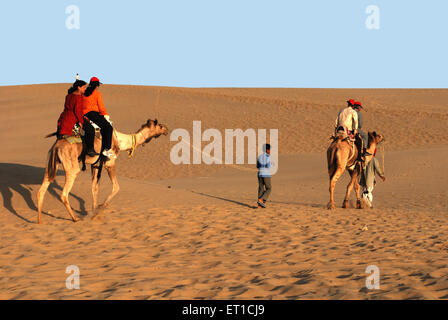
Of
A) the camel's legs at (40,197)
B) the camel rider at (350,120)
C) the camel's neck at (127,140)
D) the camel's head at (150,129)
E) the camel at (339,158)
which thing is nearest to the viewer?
the camel's legs at (40,197)

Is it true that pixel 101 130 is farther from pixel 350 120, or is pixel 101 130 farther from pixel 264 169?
pixel 350 120

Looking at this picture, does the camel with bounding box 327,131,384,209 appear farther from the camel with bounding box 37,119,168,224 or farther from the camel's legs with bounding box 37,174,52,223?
the camel's legs with bounding box 37,174,52,223

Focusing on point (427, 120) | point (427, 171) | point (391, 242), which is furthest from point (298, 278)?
point (427, 120)

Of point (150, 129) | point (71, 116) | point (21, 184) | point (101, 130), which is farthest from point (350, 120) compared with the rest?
point (21, 184)

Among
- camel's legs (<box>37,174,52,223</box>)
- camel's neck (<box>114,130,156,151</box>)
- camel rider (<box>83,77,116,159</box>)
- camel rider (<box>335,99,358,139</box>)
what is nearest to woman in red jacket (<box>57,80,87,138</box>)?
camel rider (<box>83,77,116,159</box>)

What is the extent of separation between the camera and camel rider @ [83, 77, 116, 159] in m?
11.1

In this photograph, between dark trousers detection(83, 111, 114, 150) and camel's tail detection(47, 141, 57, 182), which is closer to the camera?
camel's tail detection(47, 141, 57, 182)

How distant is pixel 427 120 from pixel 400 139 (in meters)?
6.25

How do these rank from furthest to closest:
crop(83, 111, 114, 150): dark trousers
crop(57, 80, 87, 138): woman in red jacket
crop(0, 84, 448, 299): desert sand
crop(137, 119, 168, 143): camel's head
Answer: crop(137, 119, 168, 143): camel's head < crop(83, 111, 114, 150): dark trousers < crop(57, 80, 87, 138): woman in red jacket < crop(0, 84, 448, 299): desert sand

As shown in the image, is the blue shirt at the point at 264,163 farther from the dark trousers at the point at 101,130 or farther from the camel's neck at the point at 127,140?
the dark trousers at the point at 101,130

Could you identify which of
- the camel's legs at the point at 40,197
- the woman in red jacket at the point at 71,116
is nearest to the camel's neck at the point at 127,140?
the woman in red jacket at the point at 71,116

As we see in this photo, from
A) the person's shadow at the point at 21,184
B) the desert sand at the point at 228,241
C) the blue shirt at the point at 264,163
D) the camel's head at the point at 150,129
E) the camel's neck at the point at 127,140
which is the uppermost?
the camel's head at the point at 150,129

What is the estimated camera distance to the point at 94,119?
11211 millimetres

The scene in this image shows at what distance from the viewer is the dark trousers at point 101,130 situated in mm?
11117
